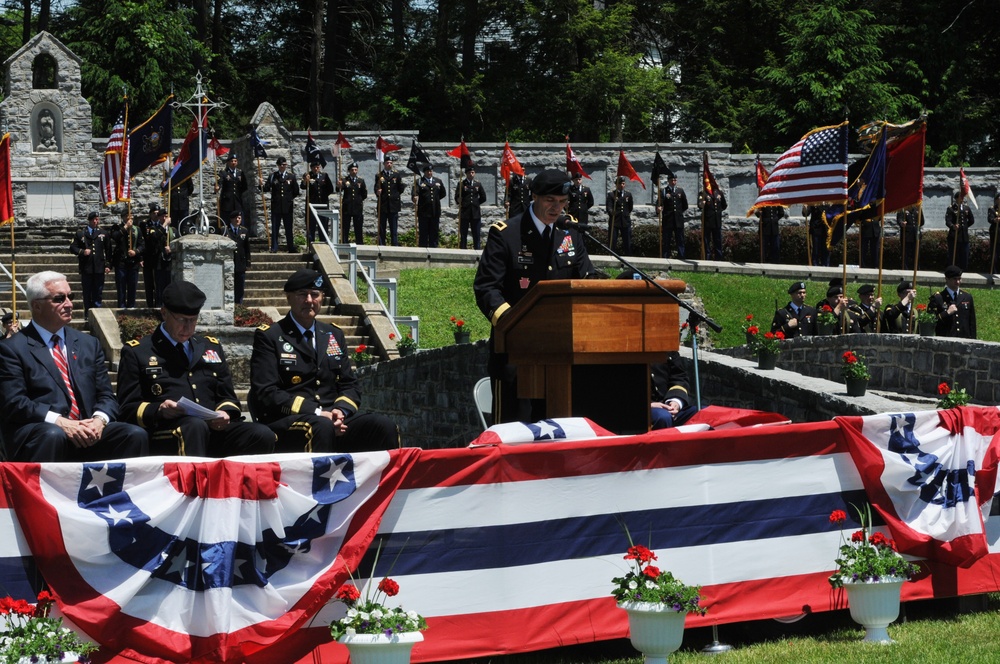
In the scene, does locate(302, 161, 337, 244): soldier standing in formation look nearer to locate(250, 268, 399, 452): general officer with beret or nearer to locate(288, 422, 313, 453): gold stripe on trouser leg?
locate(250, 268, 399, 452): general officer with beret

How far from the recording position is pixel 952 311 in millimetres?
18656

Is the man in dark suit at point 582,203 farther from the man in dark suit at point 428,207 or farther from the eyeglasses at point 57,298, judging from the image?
the eyeglasses at point 57,298

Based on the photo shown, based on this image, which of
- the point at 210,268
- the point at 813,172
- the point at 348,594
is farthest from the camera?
the point at 210,268

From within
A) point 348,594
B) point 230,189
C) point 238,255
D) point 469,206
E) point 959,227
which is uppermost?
point 230,189

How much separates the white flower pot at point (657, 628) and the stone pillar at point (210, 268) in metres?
16.6

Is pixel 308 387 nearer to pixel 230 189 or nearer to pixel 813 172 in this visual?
pixel 813 172

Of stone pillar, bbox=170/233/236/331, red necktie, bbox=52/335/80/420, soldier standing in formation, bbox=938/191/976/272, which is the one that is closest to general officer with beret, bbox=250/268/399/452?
red necktie, bbox=52/335/80/420

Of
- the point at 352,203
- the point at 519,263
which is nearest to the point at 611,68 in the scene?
the point at 352,203

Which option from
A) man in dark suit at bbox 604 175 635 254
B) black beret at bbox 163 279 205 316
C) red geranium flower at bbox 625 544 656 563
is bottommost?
red geranium flower at bbox 625 544 656 563

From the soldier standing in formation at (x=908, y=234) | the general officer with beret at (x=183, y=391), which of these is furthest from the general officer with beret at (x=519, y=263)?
the soldier standing in formation at (x=908, y=234)

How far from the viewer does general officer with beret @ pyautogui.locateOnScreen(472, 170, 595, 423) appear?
8359 millimetres

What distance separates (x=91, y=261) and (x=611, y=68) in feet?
60.4

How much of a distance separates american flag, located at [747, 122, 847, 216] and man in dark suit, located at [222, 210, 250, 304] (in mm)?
8720

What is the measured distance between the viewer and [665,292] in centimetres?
741
